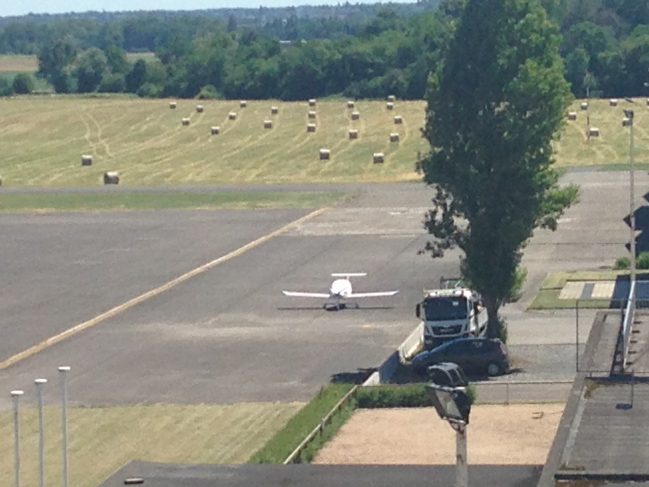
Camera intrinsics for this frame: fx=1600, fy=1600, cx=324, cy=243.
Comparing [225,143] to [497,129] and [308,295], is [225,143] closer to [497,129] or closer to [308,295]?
[308,295]

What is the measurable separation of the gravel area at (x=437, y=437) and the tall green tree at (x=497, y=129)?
7.79m

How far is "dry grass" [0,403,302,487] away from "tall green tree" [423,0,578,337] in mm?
9217

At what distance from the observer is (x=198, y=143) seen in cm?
11406

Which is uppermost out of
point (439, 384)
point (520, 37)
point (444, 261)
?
point (520, 37)

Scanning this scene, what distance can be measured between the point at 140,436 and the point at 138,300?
19.6 meters

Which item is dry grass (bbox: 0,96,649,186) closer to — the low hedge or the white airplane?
the white airplane

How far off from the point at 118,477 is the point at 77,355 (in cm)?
2156

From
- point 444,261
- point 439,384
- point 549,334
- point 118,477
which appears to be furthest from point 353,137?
point 439,384

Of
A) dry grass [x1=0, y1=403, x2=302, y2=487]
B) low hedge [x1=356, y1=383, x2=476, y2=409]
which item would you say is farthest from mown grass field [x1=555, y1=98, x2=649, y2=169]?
dry grass [x1=0, y1=403, x2=302, y2=487]

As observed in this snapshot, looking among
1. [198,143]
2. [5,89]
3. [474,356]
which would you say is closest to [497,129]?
[474,356]

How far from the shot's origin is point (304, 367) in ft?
151

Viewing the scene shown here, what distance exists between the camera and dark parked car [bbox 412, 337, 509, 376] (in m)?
44.8

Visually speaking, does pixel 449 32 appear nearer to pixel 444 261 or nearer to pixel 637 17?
pixel 444 261

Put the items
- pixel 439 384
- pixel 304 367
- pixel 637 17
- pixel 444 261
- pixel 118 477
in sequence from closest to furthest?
1. pixel 439 384
2. pixel 118 477
3. pixel 304 367
4. pixel 444 261
5. pixel 637 17
